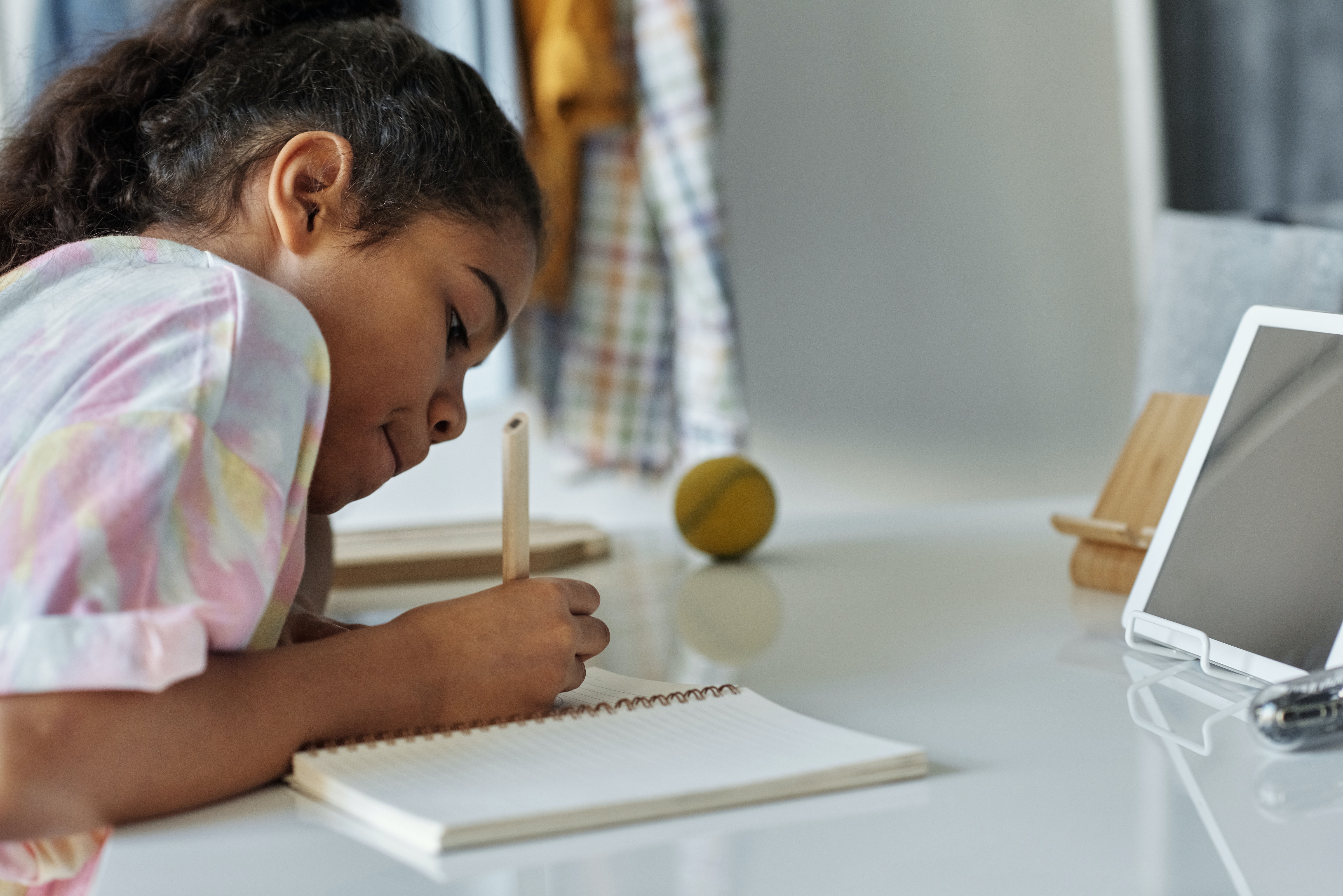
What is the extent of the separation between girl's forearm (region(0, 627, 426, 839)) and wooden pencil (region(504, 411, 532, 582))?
0.12m

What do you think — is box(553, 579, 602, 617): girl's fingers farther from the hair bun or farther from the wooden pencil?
the hair bun

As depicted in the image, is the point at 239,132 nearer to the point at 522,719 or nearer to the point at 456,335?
the point at 456,335

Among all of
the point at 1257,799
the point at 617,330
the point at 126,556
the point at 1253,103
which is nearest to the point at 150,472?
the point at 126,556

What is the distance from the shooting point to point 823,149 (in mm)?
1869

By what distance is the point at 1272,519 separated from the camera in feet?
2.10

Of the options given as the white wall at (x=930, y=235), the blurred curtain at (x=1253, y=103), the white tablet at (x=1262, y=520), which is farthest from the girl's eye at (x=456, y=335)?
the white wall at (x=930, y=235)

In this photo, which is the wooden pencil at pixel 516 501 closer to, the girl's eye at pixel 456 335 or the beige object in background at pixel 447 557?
the girl's eye at pixel 456 335

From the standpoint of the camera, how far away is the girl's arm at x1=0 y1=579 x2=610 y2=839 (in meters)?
0.44

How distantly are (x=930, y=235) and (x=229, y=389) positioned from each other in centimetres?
156

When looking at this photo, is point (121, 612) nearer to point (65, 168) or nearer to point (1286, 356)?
point (65, 168)

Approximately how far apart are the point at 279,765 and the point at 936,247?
1.59 m

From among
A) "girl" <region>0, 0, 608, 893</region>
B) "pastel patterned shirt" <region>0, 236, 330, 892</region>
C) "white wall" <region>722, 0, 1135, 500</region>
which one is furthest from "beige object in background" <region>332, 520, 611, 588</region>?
"white wall" <region>722, 0, 1135, 500</region>

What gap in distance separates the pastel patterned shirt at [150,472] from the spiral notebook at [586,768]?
0.08m

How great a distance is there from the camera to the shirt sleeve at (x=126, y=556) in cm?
44
